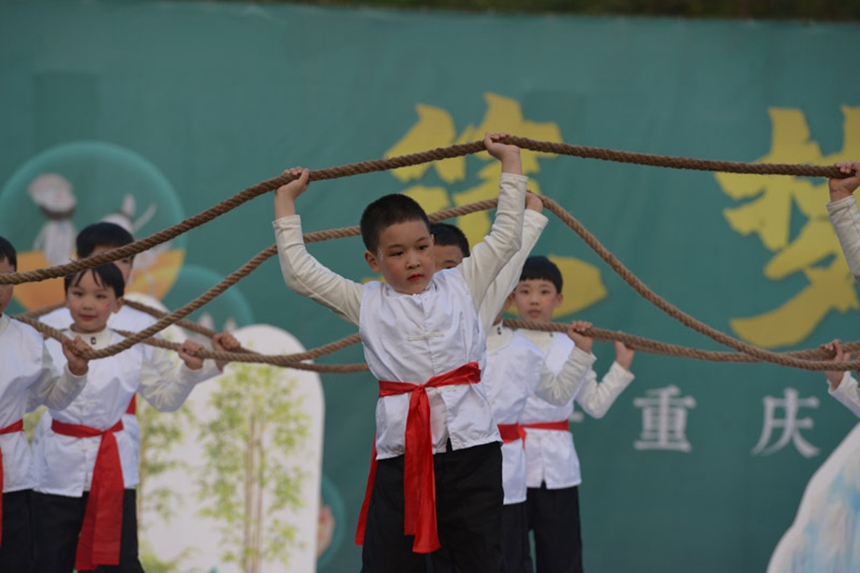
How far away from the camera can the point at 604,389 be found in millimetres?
3699

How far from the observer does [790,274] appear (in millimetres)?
4582

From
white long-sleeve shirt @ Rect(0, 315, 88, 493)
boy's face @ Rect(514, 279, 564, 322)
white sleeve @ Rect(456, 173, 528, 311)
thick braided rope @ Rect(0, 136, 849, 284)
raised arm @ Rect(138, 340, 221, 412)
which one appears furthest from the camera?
boy's face @ Rect(514, 279, 564, 322)

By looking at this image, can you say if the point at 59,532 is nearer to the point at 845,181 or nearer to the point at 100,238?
the point at 100,238

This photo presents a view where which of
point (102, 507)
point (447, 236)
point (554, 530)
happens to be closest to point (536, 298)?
point (447, 236)

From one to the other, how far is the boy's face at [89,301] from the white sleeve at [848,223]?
6.84 ft

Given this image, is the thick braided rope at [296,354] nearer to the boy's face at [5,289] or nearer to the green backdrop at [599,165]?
the boy's face at [5,289]

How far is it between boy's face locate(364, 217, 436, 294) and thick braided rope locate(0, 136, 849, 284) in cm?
19

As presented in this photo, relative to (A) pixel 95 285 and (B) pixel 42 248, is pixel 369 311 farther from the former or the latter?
(B) pixel 42 248

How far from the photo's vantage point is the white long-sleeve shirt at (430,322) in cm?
231

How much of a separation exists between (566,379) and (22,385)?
5.23 feet

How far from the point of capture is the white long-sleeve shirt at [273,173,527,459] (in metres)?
2.31

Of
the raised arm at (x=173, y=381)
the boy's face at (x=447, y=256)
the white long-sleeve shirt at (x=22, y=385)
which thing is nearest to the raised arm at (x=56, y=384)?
the white long-sleeve shirt at (x=22, y=385)

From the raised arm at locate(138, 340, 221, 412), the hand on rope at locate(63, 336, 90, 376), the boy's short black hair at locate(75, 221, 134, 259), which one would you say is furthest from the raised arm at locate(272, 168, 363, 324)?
the boy's short black hair at locate(75, 221, 134, 259)

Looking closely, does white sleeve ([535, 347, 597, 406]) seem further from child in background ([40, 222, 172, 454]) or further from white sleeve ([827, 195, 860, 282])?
child in background ([40, 222, 172, 454])
